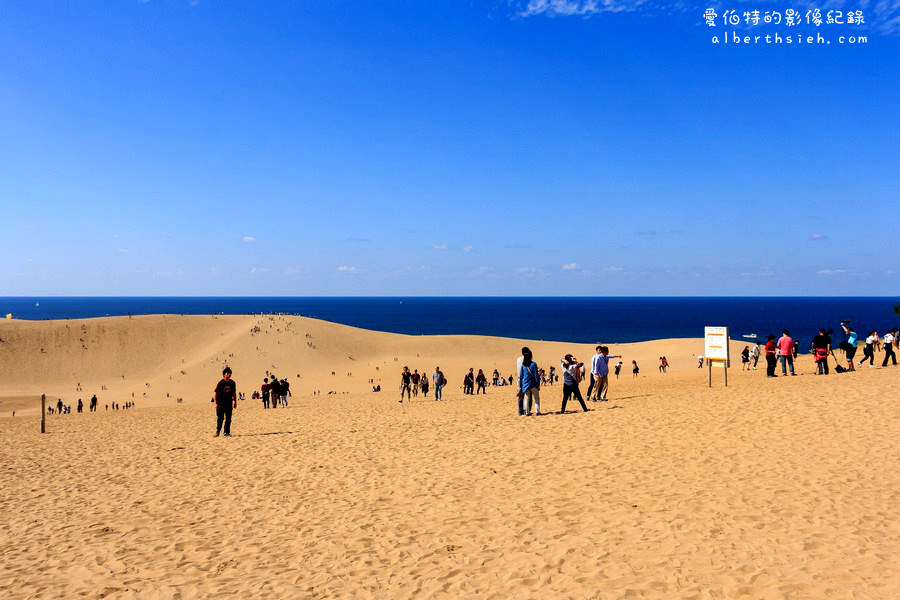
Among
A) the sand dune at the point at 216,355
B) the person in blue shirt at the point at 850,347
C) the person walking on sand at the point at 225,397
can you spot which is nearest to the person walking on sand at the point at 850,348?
the person in blue shirt at the point at 850,347

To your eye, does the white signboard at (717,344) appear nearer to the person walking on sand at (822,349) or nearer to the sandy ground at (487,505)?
the sandy ground at (487,505)

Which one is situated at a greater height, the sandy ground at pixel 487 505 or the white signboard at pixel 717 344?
the white signboard at pixel 717 344

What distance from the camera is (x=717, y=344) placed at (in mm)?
19422

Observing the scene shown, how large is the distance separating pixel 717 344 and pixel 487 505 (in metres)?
13.9

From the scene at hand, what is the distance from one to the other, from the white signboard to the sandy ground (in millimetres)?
1889

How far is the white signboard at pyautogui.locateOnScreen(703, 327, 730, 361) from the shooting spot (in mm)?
19219

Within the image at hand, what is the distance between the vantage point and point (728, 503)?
7906mm

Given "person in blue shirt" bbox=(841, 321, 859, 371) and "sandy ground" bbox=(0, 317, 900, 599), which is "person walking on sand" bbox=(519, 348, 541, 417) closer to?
"sandy ground" bbox=(0, 317, 900, 599)

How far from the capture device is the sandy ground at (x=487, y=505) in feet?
20.0

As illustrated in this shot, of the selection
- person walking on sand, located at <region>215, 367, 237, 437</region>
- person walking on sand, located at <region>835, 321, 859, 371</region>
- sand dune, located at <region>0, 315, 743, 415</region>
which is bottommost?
sand dune, located at <region>0, 315, 743, 415</region>

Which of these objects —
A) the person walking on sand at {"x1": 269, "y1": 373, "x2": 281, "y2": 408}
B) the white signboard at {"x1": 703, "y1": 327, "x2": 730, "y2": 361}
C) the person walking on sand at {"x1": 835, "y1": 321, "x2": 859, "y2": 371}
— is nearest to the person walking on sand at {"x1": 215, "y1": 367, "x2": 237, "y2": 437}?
the person walking on sand at {"x1": 269, "y1": 373, "x2": 281, "y2": 408}

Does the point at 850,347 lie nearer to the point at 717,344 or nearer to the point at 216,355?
the point at 717,344

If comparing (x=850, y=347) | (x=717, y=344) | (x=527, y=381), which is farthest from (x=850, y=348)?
(x=527, y=381)

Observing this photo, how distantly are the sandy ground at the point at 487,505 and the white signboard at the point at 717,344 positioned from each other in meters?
1.89
